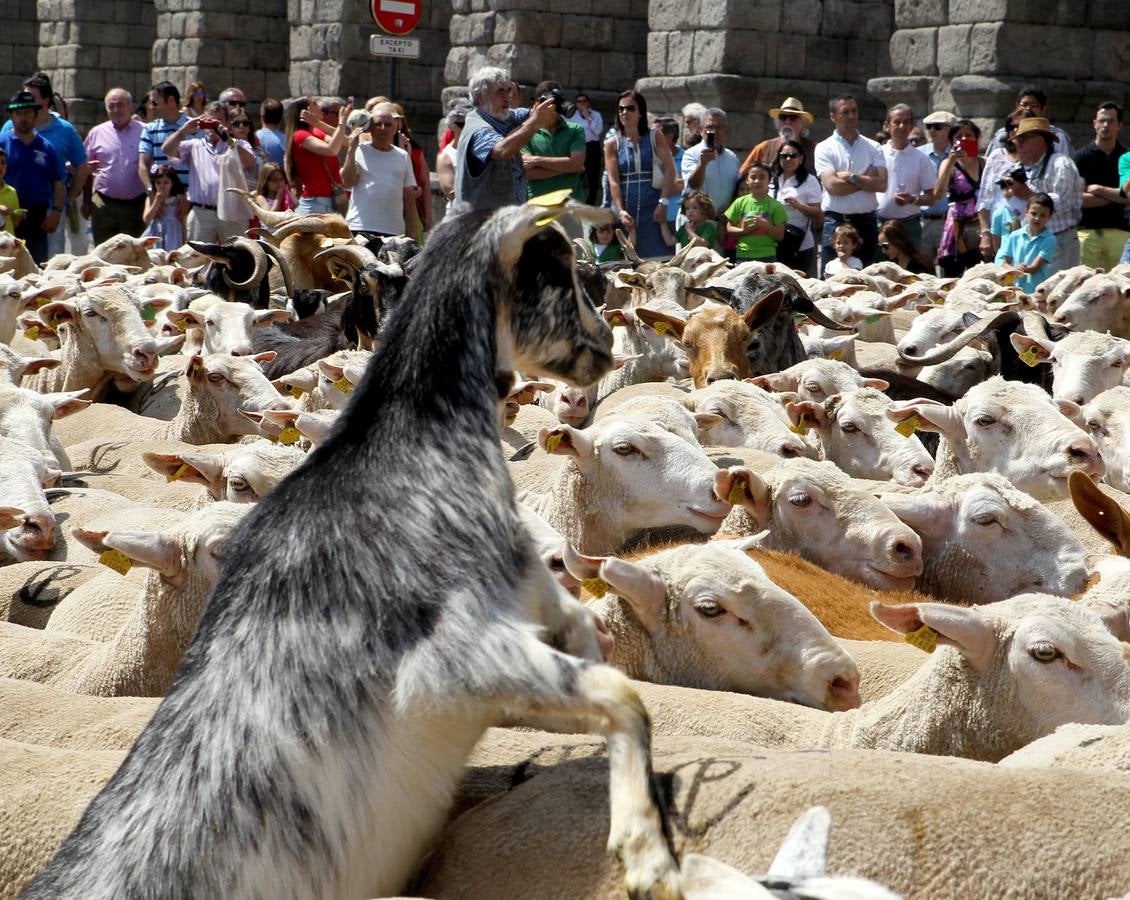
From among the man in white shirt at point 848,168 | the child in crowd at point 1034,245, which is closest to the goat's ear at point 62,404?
the child in crowd at point 1034,245

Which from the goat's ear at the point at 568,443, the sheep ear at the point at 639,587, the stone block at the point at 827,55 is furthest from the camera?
the stone block at the point at 827,55

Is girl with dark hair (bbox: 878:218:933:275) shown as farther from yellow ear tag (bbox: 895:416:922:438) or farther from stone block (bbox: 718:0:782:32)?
yellow ear tag (bbox: 895:416:922:438)

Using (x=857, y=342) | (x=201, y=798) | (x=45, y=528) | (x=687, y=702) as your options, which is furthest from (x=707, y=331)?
(x=201, y=798)

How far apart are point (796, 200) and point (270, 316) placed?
15.7ft

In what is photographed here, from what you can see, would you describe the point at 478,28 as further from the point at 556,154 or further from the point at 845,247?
the point at 556,154

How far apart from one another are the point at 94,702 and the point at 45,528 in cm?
211

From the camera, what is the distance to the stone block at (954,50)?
47.5ft

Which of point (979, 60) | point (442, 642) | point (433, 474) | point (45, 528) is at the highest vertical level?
point (979, 60)

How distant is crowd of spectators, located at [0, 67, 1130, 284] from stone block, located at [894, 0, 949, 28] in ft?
3.01

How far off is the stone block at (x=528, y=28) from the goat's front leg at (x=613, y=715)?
54.8 ft

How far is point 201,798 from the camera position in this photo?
7.50 feet

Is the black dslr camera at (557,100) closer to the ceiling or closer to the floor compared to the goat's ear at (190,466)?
closer to the ceiling

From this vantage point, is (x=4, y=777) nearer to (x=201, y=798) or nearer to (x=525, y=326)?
(x=201, y=798)

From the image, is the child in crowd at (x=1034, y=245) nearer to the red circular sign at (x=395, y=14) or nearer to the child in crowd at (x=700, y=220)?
the child in crowd at (x=700, y=220)
